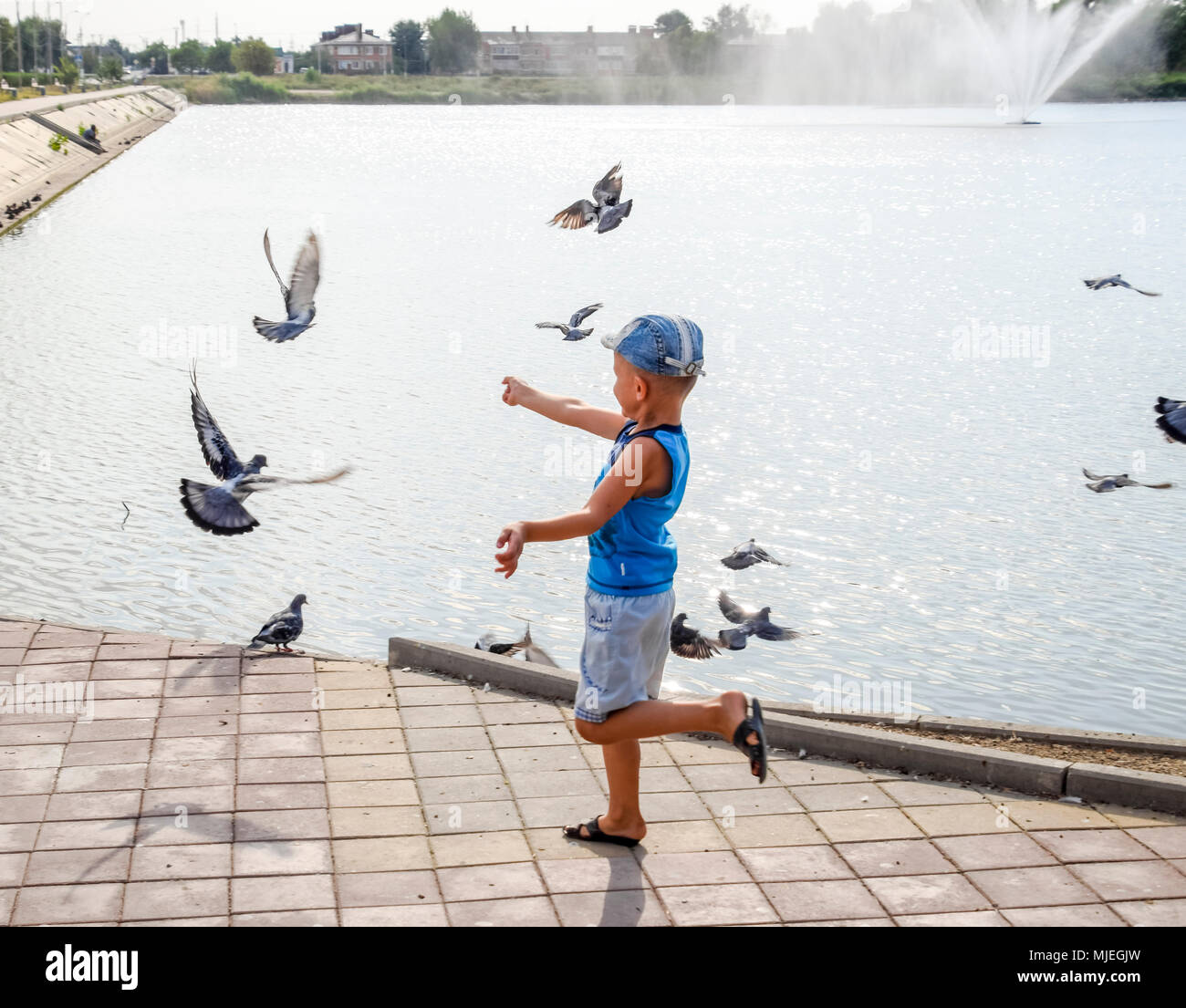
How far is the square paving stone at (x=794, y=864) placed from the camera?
472 cm

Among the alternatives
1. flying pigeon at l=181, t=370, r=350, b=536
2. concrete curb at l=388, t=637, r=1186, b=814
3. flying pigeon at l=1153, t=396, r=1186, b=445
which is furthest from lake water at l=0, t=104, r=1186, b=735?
flying pigeon at l=181, t=370, r=350, b=536

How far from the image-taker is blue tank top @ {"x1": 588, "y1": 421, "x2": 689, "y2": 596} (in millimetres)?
4414

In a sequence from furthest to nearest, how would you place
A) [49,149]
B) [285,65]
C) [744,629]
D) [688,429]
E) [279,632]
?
[285,65]
[49,149]
[688,429]
[744,629]
[279,632]

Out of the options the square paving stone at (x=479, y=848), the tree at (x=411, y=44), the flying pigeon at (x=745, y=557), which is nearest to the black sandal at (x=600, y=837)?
the square paving stone at (x=479, y=848)

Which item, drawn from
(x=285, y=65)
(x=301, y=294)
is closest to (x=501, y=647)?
(x=301, y=294)

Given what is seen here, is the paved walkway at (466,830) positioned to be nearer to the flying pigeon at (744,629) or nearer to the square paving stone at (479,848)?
the square paving stone at (479,848)

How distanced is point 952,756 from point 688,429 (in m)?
9.58

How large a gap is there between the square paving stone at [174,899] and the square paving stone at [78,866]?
5.1 inches

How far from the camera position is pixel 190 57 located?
174125 mm

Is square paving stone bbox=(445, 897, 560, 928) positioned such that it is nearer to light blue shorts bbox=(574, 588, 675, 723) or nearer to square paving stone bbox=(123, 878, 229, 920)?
light blue shorts bbox=(574, 588, 675, 723)

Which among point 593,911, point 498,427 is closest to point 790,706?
point 593,911

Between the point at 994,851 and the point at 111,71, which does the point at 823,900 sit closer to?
the point at 994,851
